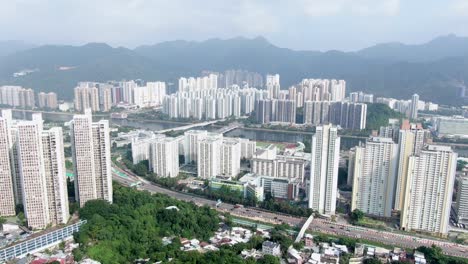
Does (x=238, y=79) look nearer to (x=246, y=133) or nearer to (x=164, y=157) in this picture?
(x=246, y=133)

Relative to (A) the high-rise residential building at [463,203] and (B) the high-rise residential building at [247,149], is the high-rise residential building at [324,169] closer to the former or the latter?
(A) the high-rise residential building at [463,203]

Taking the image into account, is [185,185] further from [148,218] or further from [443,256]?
[443,256]

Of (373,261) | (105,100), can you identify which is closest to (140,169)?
(373,261)

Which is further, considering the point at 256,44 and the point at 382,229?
the point at 256,44

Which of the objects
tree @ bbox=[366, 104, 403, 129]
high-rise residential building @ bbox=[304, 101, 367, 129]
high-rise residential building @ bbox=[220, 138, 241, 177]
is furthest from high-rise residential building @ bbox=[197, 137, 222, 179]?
tree @ bbox=[366, 104, 403, 129]

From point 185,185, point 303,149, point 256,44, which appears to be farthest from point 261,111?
point 256,44

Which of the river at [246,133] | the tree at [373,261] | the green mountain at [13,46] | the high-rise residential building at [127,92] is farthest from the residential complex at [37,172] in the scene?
the green mountain at [13,46]
